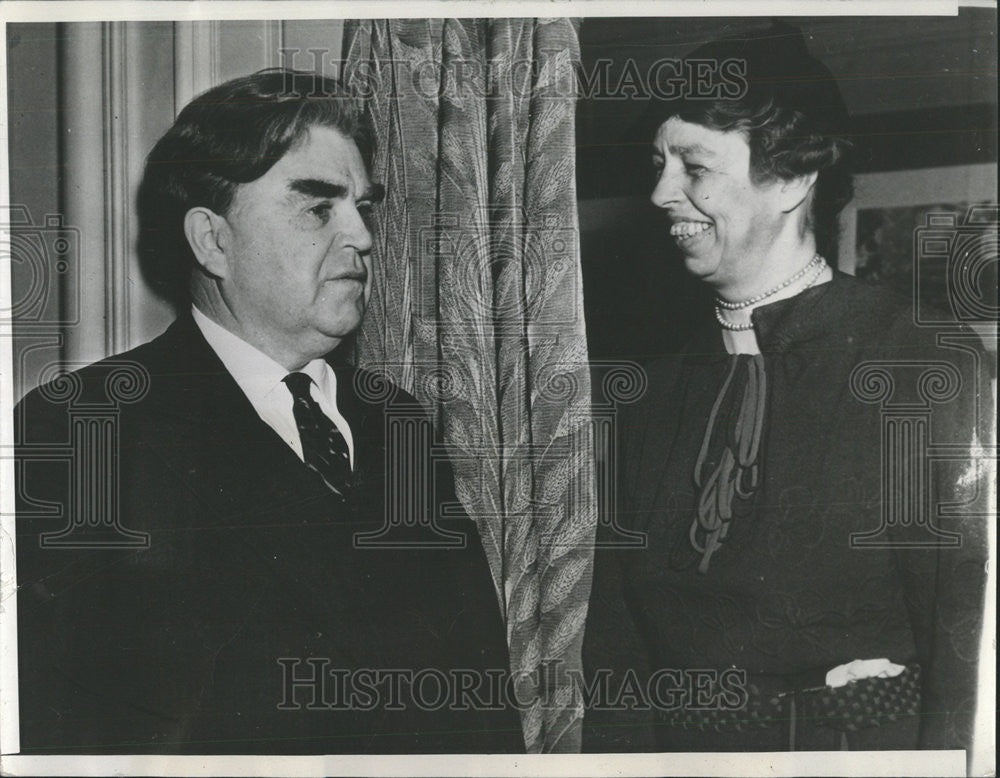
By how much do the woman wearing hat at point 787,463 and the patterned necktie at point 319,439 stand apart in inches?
22.0

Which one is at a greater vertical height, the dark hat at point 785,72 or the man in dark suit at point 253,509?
the dark hat at point 785,72

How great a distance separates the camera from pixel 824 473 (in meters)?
1.91

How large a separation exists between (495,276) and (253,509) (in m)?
0.68

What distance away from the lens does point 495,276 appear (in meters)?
1.91

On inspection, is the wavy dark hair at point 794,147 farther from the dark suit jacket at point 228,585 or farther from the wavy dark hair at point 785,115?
the dark suit jacket at point 228,585

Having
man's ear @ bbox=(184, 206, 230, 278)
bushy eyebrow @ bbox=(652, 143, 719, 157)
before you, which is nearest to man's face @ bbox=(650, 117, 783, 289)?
bushy eyebrow @ bbox=(652, 143, 719, 157)

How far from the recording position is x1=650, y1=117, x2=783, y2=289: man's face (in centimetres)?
189

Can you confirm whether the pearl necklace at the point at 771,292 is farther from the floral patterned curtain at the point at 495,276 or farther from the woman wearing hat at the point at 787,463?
the floral patterned curtain at the point at 495,276

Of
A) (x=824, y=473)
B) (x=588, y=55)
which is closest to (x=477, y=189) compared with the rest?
(x=588, y=55)

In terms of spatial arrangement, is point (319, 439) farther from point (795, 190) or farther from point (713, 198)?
point (795, 190)

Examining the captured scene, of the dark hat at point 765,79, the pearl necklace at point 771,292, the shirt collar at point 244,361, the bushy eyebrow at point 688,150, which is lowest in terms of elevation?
the shirt collar at point 244,361

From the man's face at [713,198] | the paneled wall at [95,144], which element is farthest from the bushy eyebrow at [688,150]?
the paneled wall at [95,144]

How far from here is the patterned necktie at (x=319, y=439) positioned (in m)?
1.92

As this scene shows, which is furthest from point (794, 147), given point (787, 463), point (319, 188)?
point (319, 188)
